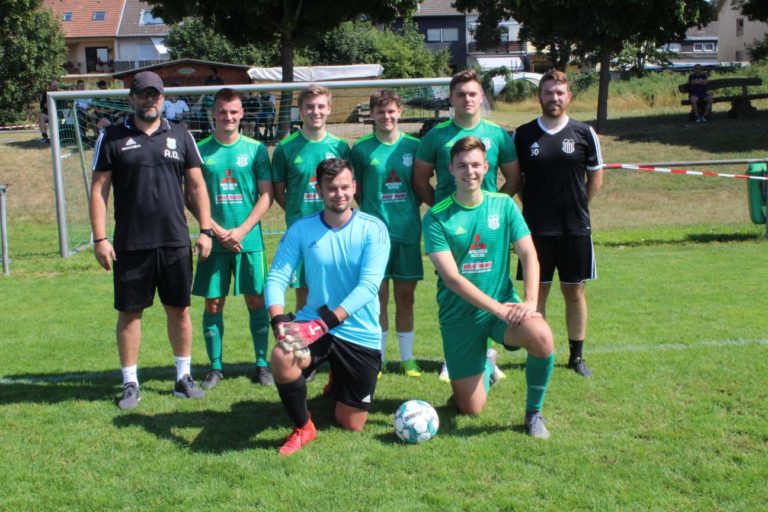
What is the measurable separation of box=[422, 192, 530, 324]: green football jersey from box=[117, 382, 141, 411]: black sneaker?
7.04 feet

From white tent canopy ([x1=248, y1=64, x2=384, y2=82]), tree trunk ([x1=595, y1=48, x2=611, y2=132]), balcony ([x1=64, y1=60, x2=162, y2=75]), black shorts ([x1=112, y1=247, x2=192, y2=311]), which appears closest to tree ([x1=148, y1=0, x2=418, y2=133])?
tree trunk ([x1=595, y1=48, x2=611, y2=132])

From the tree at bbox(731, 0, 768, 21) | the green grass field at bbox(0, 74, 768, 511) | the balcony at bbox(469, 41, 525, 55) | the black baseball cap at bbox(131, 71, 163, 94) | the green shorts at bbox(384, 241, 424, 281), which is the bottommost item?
the green grass field at bbox(0, 74, 768, 511)

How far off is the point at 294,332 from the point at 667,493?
200 centimetres

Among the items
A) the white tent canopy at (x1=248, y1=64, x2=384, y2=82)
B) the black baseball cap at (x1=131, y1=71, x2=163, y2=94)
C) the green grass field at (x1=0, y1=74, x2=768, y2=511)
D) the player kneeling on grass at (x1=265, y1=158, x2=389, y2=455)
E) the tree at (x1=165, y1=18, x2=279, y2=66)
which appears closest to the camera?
the green grass field at (x1=0, y1=74, x2=768, y2=511)

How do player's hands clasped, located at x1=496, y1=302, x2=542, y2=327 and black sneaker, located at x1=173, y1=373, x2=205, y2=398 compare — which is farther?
black sneaker, located at x1=173, y1=373, x2=205, y2=398

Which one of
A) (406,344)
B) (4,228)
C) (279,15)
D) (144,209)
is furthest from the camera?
(279,15)

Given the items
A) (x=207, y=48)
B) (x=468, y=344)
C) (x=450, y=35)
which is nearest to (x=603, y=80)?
(x=468, y=344)

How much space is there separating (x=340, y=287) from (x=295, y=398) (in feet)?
2.27

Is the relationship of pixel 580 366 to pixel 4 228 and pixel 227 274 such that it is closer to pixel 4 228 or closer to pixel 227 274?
pixel 227 274

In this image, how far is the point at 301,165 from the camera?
569 centimetres

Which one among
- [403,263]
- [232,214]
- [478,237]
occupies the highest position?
[232,214]

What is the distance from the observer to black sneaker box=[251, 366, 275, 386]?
5.78m

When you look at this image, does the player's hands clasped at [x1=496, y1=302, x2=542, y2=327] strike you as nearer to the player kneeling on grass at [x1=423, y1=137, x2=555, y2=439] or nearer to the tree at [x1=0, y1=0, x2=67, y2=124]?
the player kneeling on grass at [x1=423, y1=137, x2=555, y2=439]

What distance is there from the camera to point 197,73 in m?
31.1
